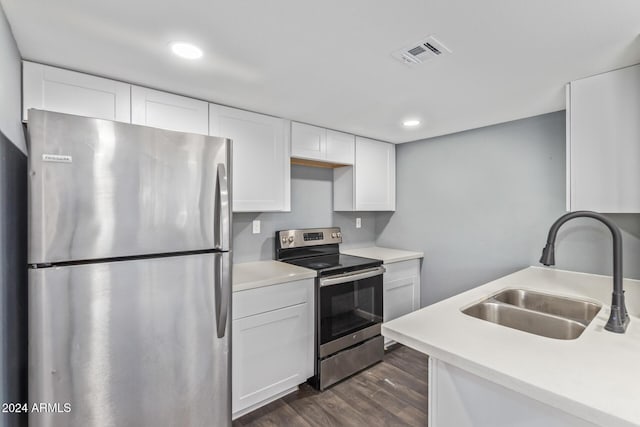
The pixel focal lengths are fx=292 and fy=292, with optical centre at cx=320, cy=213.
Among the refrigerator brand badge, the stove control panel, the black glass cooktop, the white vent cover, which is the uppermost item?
the white vent cover

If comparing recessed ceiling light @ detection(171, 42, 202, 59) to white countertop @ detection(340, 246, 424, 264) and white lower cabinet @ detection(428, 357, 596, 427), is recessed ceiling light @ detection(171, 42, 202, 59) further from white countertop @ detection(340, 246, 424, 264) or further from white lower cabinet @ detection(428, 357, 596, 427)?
white countertop @ detection(340, 246, 424, 264)

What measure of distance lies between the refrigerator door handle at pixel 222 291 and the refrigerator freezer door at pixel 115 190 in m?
0.10

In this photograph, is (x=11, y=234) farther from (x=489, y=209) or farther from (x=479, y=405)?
(x=489, y=209)

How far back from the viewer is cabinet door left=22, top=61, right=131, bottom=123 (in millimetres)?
1432

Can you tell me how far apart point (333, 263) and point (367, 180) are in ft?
3.37

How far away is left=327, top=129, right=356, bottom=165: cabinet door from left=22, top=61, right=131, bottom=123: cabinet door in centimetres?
161

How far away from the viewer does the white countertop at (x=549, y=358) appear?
2.50 feet

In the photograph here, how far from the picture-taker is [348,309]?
2465 mm

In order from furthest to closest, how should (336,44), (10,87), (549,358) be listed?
1. (336,44)
2. (10,87)
3. (549,358)

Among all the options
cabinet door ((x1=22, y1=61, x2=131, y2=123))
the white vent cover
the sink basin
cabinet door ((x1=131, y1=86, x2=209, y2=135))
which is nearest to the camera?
the white vent cover

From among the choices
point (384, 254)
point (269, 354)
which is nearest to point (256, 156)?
point (269, 354)

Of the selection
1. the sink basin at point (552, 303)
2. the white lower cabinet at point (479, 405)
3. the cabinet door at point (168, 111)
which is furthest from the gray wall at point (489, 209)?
the cabinet door at point (168, 111)

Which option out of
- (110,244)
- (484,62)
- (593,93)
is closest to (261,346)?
(110,244)

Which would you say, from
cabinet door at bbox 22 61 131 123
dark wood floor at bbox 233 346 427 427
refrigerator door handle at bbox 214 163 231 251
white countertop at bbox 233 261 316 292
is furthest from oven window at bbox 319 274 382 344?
cabinet door at bbox 22 61 131 123
